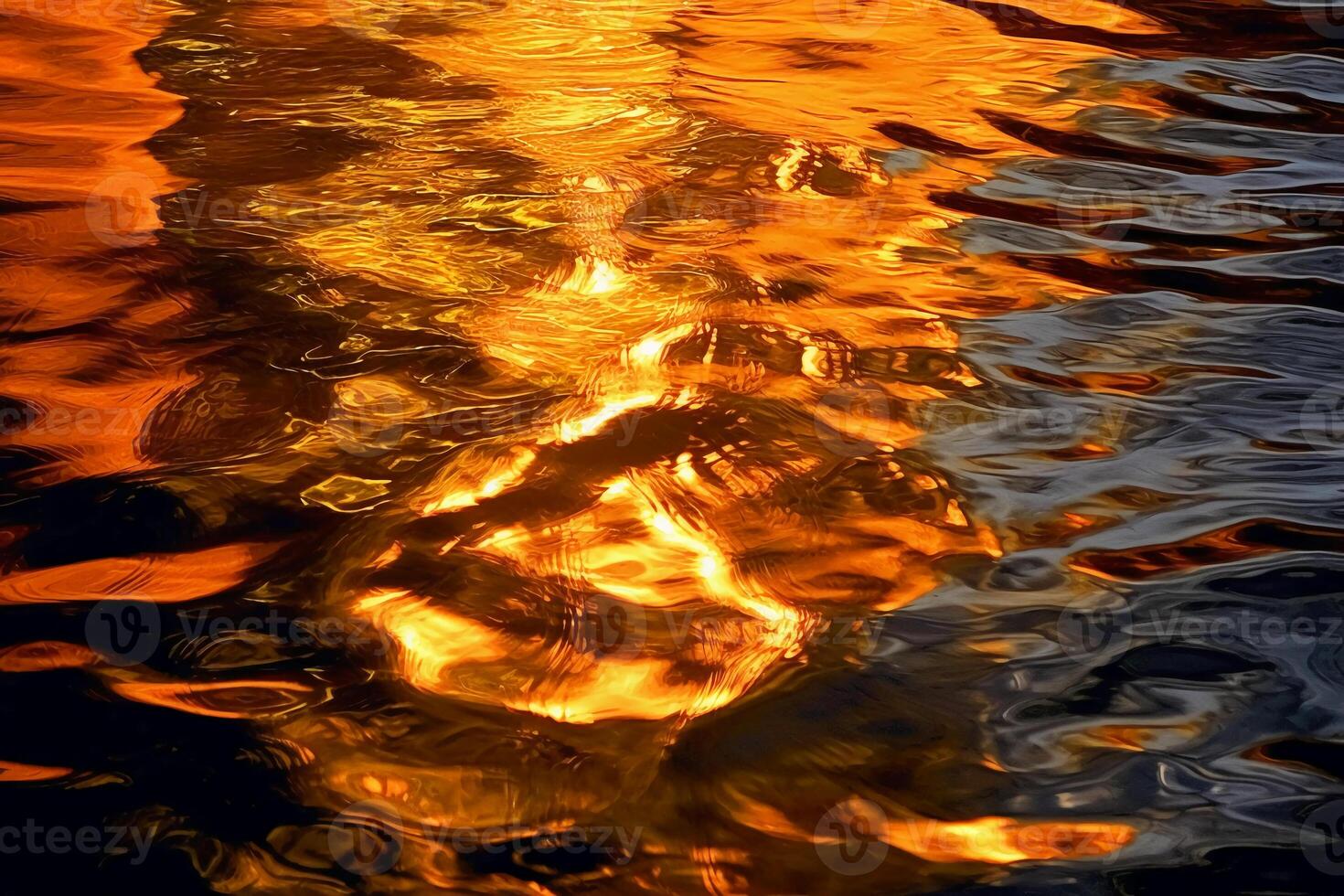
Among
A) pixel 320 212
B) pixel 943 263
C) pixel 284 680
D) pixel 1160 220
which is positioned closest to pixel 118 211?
pixel 320 212

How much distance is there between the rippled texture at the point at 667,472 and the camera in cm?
107

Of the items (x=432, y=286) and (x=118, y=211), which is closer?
(x=432, y=286)

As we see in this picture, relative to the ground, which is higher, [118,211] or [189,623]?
[118,211]

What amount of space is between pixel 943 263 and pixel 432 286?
869mm

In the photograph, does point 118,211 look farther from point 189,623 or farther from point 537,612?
point 537,612

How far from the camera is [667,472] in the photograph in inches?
59.5

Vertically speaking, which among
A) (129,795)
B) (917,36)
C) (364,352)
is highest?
(917,36)

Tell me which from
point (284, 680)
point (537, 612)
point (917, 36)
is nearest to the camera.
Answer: point (284, 680)

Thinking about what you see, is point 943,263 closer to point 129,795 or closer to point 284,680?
point 284,680

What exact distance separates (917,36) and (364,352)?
6.09 ft

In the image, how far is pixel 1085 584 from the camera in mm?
1323

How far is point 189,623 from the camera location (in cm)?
124

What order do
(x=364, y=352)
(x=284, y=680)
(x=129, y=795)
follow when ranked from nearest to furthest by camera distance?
(x=129, y=795), (x=284, y=680), (x=364, y=352)

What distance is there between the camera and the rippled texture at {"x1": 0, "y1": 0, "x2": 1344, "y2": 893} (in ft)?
3.50
